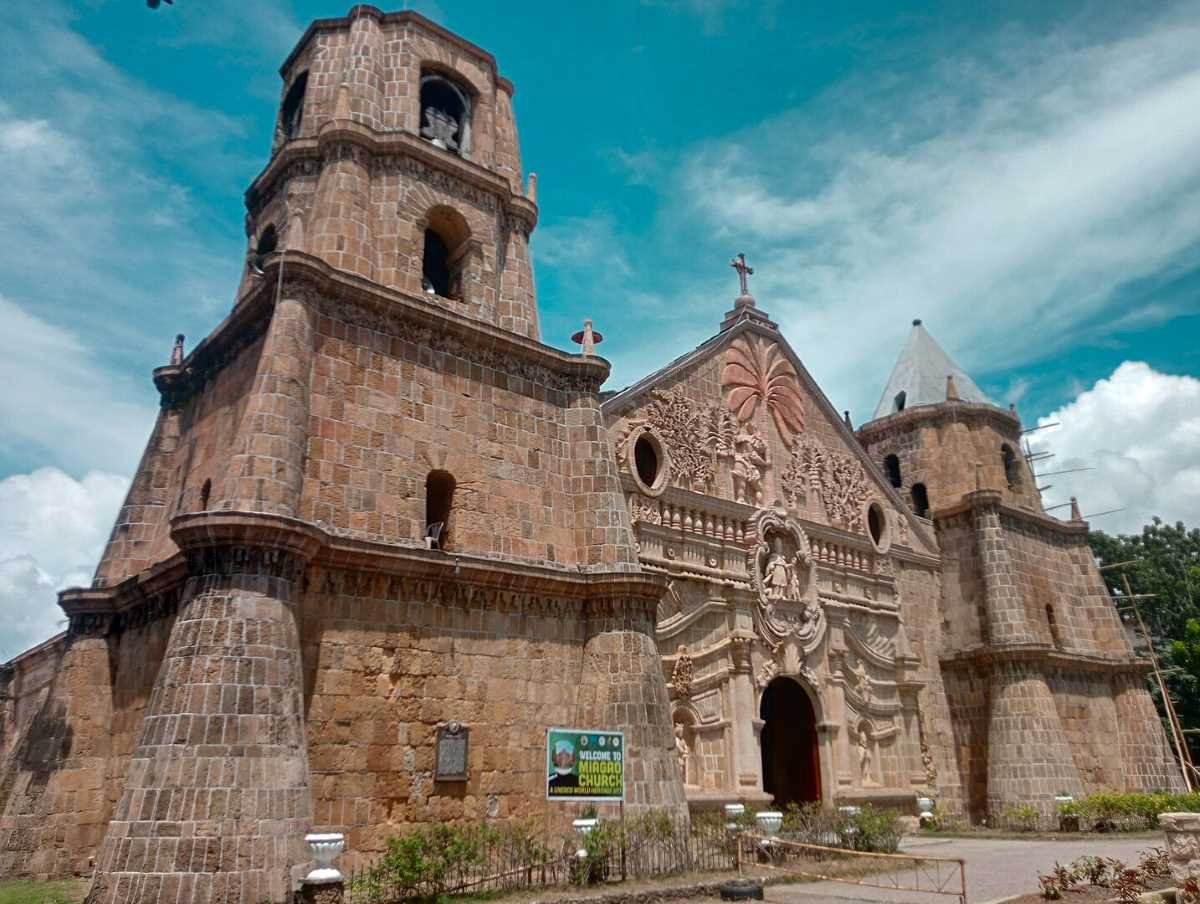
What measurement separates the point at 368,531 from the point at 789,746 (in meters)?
12.5

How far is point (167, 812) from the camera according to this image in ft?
31.8

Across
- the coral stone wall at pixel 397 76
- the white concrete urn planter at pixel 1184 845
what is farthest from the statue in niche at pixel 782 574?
the white concrete urn planter at pixel 1184 845

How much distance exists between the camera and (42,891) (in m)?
11.9

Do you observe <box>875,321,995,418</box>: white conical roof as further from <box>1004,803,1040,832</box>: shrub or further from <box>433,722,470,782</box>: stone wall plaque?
<box>433,722,470,782</box>: stone wall plaque

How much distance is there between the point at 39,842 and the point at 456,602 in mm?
6920

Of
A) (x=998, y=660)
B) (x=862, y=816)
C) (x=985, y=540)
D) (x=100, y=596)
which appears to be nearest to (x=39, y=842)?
(x=100, y=596)

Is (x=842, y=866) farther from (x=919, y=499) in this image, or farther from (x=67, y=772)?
(x=919, y=499)

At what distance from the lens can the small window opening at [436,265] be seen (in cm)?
1725

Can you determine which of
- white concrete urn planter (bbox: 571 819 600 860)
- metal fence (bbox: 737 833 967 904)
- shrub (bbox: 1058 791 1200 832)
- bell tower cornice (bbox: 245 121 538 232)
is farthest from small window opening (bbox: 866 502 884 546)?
white concrete urn planter (bbox: 571 819 600 860)

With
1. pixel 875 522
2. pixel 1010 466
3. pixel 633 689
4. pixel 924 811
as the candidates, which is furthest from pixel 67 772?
pixel 1010 466

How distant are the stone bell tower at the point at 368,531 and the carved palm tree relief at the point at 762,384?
5554mm

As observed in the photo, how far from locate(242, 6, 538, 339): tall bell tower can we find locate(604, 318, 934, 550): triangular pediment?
3516mm

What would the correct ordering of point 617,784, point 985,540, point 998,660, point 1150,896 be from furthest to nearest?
point 985,540 → point 998,660 → point 617,784 → point 1150,896

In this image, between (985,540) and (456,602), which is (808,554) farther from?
(456,602)
